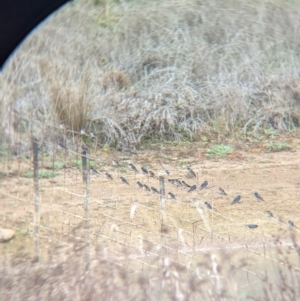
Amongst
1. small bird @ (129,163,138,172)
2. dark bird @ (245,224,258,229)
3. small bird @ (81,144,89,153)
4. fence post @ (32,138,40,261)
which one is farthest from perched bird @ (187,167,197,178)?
fence post @ (32,138,40,261)

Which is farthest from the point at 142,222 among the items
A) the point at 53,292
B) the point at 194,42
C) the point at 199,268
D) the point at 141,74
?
the point at 194,42

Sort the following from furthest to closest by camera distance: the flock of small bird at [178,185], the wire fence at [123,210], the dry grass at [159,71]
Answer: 1. the dry grass at [159,71]
2. the flock of small bird at [178,185]
3. the wire fence at [123,210]

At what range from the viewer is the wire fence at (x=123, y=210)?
2.61 meters

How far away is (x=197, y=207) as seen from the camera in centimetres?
273

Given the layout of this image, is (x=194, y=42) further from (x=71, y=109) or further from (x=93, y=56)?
(x=71, y=109)

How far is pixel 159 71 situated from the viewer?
9.98 ft

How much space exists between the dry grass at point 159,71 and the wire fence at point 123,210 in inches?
7.0

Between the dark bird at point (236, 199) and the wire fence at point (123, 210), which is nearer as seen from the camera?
the wire fence at point (123, 210)

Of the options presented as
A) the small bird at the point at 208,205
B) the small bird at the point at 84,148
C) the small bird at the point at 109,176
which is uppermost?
the small bird at the point at 84,148

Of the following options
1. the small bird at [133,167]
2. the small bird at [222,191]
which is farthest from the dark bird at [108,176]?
the small bird at [222,191]

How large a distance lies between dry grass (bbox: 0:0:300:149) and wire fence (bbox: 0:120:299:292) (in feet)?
0.59

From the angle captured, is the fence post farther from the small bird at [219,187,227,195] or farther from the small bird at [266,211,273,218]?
the small bird at [266,211,273,218]

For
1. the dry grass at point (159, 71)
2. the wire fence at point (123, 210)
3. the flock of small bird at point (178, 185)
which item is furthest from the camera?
the dry grass at point (159, 71)

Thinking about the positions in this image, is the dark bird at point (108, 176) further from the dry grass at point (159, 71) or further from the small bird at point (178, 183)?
the small bird at point (178, 183)
